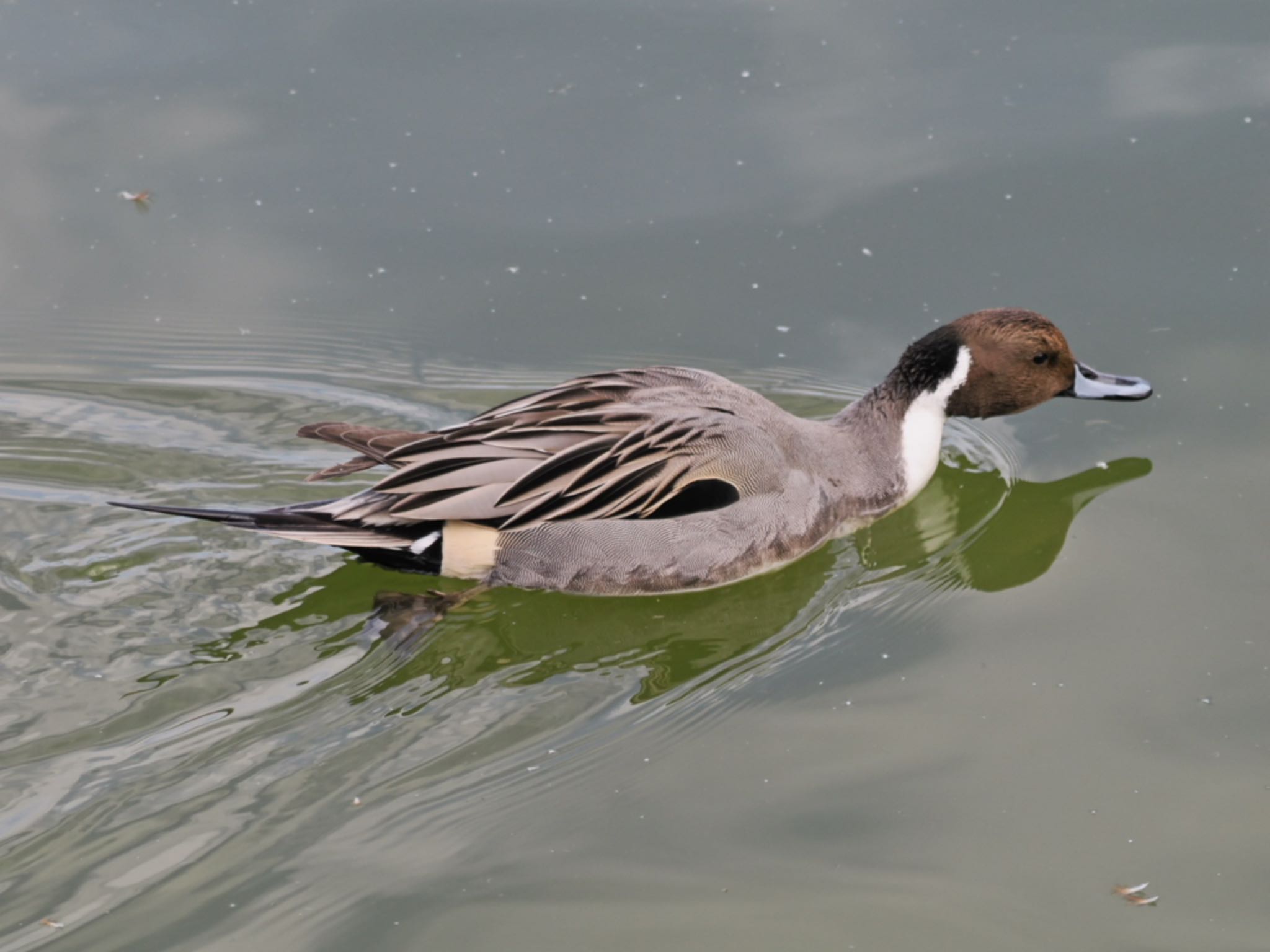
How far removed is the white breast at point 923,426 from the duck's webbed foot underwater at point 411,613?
1.76m

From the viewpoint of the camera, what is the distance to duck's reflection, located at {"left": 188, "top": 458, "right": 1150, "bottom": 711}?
17.5 feet

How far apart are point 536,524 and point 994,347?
2.00 meters

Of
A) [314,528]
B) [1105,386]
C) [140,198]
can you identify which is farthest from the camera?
[140,198]

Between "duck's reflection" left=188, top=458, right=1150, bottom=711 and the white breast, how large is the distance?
0.54 feet

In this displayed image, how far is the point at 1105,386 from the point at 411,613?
2.91 metres

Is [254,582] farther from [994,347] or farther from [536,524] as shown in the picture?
[994,347]

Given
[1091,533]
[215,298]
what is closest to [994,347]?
[1091,533]

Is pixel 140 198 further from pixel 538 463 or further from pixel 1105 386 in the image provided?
pixel 1105 386

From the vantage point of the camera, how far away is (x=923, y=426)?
6.23m

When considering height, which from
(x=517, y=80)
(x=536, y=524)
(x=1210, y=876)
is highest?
(x=517, y=80)

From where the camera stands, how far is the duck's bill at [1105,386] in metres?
6.25

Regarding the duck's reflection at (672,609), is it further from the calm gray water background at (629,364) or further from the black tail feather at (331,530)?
the black tail feather at (331,530)

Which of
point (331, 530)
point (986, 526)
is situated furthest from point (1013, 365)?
point (331, 530)

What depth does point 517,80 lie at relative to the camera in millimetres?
8125
